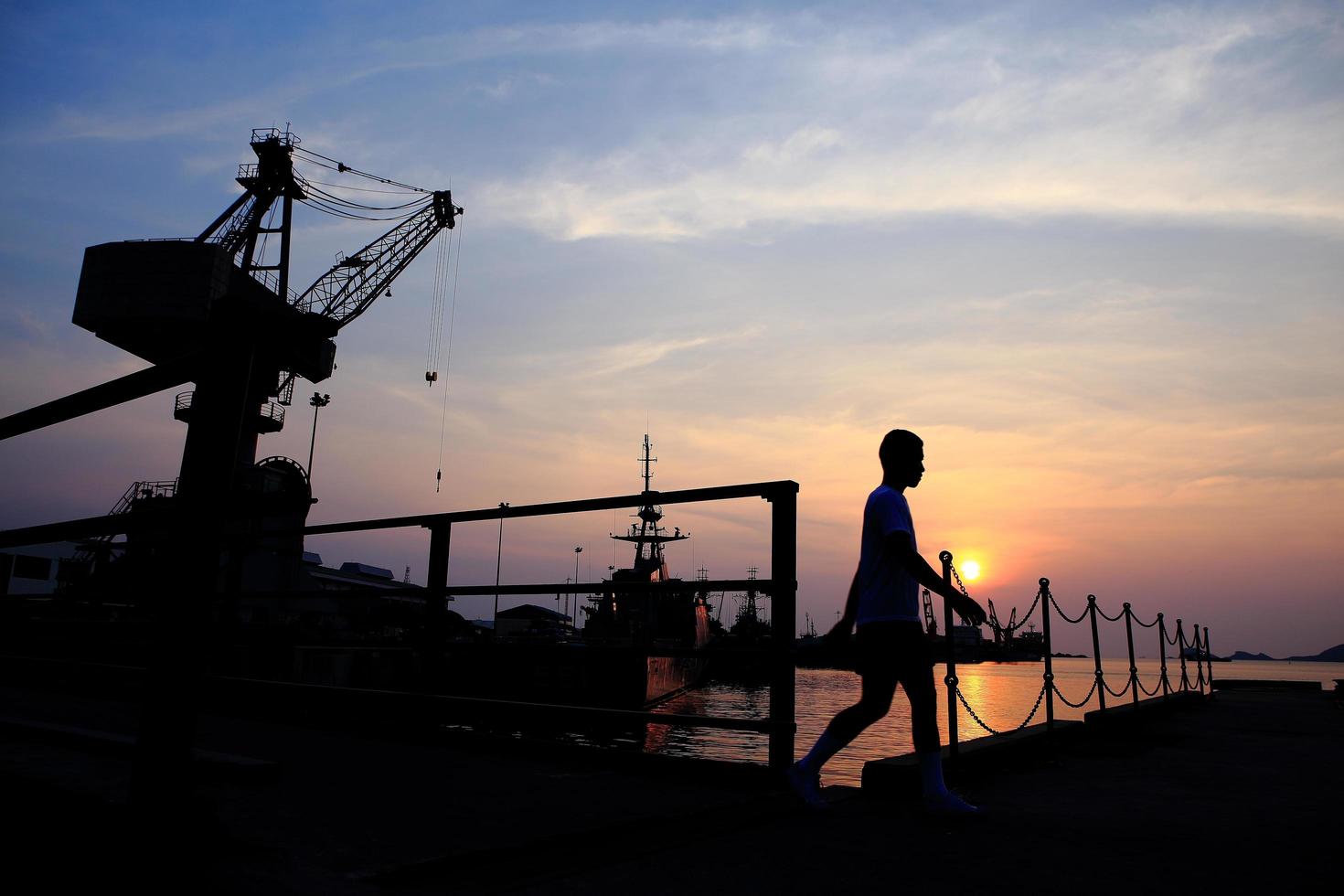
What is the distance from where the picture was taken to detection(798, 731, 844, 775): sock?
370cm

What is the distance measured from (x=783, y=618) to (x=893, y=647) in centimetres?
56

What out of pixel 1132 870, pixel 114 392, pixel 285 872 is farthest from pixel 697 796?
pixel 114 392

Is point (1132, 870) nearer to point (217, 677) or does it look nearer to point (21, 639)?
point (217, 677)

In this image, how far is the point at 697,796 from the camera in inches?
144

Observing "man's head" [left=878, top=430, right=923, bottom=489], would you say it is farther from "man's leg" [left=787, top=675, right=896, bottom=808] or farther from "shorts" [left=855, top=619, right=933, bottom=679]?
"man's leg" [left=787, top=675, right=896, bottom=808]

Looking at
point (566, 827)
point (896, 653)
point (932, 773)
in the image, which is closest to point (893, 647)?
point (896, 653)

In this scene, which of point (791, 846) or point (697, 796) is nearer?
point (791, 846)

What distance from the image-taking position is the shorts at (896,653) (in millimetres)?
3826

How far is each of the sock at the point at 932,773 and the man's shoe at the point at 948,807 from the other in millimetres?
35

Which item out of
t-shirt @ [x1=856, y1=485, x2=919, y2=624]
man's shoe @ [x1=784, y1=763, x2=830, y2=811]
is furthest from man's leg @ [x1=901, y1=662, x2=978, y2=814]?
man's shoe @ [x1=784, y1=763, x2=830, y2=811]

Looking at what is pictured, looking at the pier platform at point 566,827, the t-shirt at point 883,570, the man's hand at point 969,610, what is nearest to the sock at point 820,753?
the pier platform at point 566,827

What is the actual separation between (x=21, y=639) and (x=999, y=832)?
43.5ft

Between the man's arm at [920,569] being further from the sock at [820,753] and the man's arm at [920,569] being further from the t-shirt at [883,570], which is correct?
the sock at [820,753]

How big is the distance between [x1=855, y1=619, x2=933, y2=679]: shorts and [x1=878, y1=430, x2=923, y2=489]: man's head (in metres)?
0.76
